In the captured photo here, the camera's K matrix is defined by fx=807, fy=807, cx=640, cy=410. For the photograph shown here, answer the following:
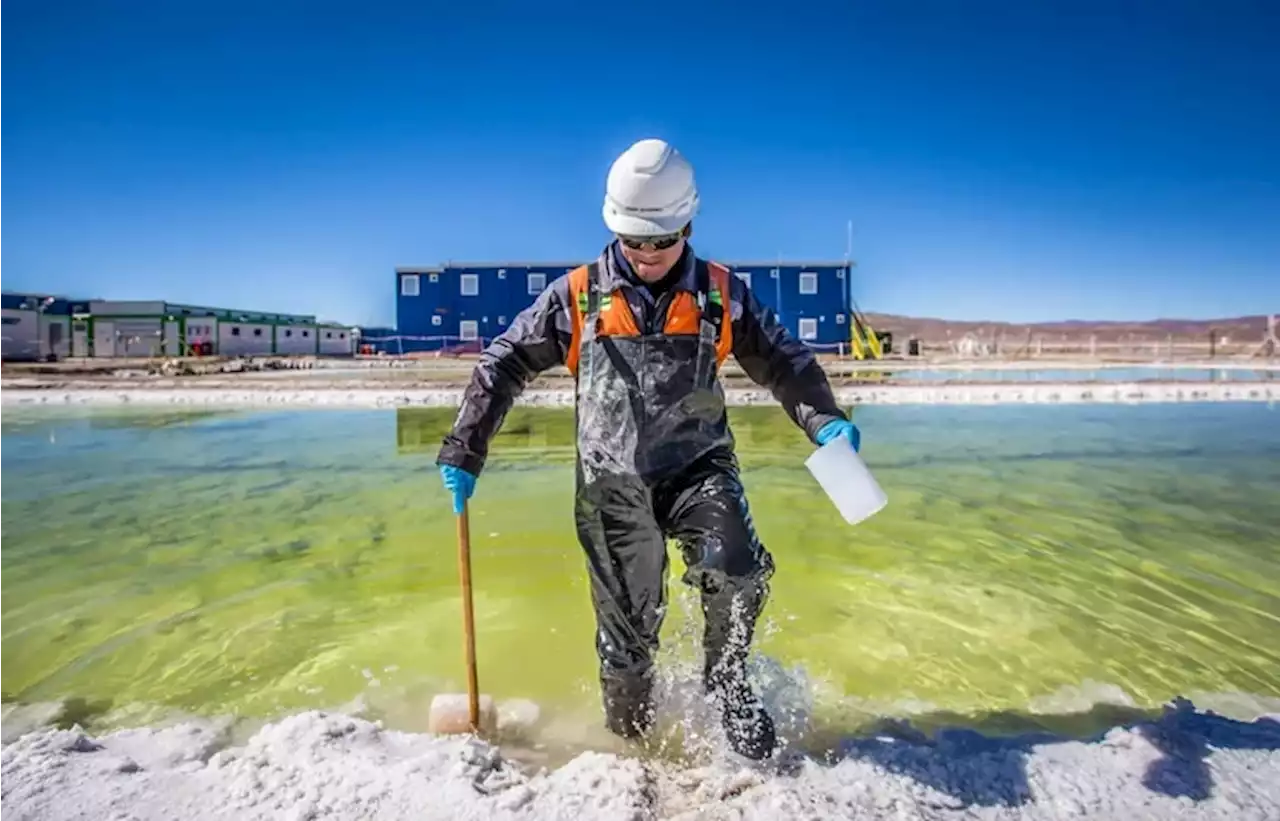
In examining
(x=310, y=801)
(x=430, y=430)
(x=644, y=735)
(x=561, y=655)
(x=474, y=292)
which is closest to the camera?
(x=310, y=801)

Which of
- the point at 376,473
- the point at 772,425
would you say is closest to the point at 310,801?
the point at 376,473

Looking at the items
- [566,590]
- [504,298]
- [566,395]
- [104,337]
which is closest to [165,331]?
[104,337]

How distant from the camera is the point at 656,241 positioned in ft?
7.83

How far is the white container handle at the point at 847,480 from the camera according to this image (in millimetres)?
2197

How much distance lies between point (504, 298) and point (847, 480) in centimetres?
4016

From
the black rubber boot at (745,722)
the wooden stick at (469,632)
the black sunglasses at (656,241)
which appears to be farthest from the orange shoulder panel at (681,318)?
the black rubber boot at (745,722)

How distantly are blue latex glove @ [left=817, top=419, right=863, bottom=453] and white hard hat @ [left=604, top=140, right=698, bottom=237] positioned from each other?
0.76 meters

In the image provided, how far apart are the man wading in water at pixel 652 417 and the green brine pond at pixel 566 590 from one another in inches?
17.3

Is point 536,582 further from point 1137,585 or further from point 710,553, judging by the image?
point 1137,585

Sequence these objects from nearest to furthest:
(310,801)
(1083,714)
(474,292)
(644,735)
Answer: (310,801) → (644,735) → (1083,714) → (474,292)

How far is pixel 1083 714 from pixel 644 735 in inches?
61.7

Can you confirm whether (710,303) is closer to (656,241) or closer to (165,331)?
(656,241)

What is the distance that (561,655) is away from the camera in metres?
3.47

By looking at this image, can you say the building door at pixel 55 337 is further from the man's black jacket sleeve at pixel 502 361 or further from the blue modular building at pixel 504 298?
the man's black jacket sleeve at pixel 502 361
